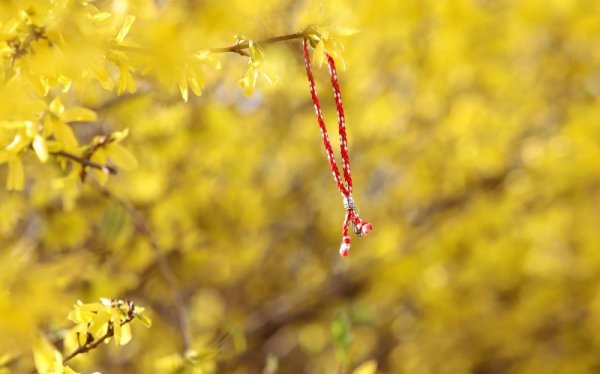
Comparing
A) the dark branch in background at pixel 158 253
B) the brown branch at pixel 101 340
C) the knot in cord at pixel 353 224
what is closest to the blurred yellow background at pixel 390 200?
the dark branch in background at pixel 158 253

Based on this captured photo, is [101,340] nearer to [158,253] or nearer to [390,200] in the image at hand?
[158,253]

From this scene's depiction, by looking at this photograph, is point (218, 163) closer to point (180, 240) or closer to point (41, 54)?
point (180, 240)

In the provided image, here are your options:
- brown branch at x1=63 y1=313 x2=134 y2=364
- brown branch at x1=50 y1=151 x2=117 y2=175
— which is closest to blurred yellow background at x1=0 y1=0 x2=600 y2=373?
brown branch at x1=50 y1=151 x2=117 y2=175

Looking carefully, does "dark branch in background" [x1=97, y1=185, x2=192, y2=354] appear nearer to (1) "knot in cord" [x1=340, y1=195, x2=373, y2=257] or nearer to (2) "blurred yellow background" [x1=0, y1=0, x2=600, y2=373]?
(2) "blurred yellow background" [x1=0, y1=0, x2=600, y2=373]

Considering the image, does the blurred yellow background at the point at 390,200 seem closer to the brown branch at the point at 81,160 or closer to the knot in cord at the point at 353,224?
the brown branch at the point at 81,160

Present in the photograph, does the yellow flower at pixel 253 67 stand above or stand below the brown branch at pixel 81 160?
below

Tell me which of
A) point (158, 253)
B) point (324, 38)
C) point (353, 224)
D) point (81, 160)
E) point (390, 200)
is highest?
point (390, 200)

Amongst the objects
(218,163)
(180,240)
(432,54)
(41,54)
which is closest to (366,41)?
(432,54)

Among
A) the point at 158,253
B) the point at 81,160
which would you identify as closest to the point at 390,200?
the point at 158,253
